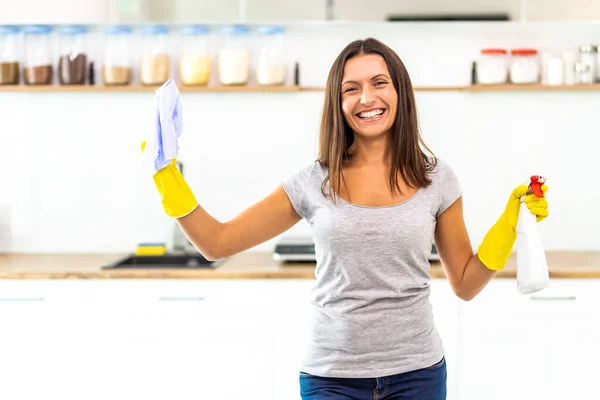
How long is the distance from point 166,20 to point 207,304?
3.65ft

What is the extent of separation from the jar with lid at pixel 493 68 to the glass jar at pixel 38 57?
1.81 m

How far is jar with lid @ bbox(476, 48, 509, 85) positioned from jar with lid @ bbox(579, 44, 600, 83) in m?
0.31

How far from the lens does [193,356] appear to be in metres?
2.66

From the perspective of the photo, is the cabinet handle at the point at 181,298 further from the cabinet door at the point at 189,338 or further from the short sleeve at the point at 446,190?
the short sleeve at the point at 446,190

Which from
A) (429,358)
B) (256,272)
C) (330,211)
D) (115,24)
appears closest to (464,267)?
(429,358)

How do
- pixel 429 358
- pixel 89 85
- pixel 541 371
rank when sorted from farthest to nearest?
pixel 89 85 → pixel 541 371 → pixel 429 358

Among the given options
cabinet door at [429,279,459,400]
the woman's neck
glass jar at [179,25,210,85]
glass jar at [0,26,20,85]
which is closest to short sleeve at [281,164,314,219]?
the woman's neck

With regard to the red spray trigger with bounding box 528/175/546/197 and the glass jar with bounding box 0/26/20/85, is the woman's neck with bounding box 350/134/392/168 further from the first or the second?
the glass jar with bounding box 0/26/20/85

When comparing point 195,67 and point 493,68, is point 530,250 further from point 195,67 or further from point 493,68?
point 195,67

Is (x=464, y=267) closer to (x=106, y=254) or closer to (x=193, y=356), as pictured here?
(x=193, y=356)

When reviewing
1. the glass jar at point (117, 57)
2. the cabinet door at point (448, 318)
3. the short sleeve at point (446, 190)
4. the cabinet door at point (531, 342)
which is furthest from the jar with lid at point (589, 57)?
the glass jar at point (117, 57)

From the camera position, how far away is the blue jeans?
4.96ft

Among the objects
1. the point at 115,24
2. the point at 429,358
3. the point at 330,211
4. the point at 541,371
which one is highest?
the point at 115,24

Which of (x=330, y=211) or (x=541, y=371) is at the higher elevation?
(x=330, y=211)
